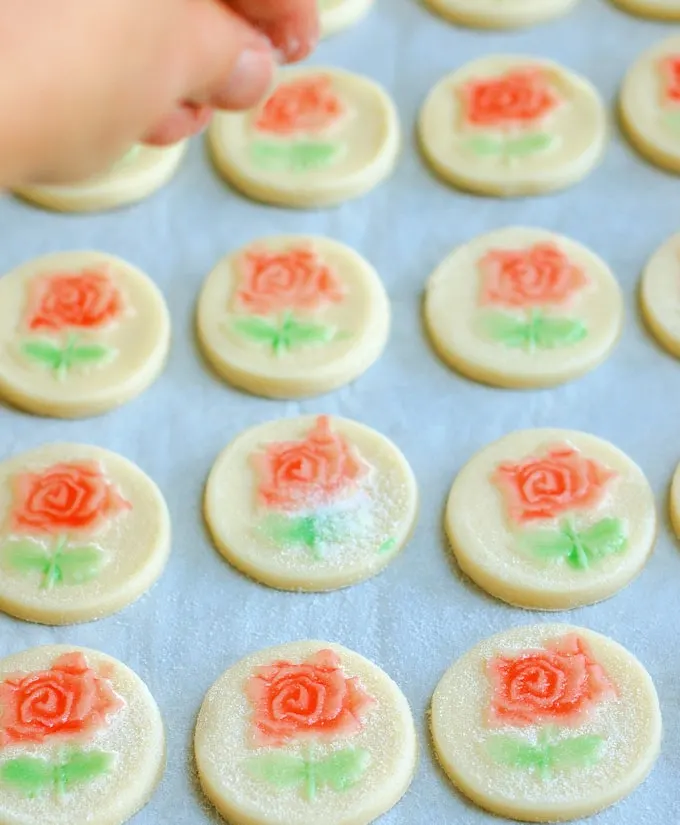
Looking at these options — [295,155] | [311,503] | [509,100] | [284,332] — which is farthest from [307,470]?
[509,100]

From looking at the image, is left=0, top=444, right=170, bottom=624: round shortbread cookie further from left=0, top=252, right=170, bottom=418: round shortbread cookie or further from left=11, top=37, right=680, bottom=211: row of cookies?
left=11, top=37, right=680, bottom=211: row of cookies

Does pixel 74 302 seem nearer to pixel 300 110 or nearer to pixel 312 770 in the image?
pixel 300 110

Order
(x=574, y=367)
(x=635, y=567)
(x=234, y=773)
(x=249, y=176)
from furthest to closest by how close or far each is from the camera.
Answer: (x=249, y=176) < (x=574, y=367) < (x=635, y=567) < (x=234, y=773)

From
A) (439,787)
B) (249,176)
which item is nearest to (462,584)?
(439,787)

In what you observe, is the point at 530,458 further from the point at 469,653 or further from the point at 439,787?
the point at 439,787

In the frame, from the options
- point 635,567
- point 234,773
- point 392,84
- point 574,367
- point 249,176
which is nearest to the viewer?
point 234,773

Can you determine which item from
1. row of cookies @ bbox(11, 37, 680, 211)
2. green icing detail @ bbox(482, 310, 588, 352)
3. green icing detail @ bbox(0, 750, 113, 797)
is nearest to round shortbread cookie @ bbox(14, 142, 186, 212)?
row of cookies @ bbox(11, 37, 680, 211)
